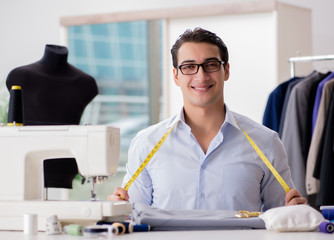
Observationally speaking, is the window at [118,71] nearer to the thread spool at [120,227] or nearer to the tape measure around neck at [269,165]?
the tape measure around neck at [269,165]

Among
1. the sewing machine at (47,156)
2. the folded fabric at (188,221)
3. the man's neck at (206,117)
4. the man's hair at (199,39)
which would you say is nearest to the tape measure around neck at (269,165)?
the man's neck at (206,117)

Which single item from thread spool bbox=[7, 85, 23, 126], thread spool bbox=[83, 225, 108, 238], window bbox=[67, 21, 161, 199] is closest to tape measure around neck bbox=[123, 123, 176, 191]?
thread spool bbox=[7, 85, 23, 126]

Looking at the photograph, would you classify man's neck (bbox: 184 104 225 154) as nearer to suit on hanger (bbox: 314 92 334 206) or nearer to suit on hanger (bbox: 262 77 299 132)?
suit on hanger (bbox: 314 92 334 206)

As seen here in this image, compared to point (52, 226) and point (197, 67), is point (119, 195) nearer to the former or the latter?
point (52, 226)

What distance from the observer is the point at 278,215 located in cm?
214

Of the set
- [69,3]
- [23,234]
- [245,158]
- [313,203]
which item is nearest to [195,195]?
[245,158]

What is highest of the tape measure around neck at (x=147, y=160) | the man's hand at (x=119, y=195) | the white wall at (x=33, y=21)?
the white wall at (x=33, y=21)

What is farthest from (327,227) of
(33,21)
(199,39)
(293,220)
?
(33,21)

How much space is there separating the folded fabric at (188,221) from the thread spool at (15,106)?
53 centimetres

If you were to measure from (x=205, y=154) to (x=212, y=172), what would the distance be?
0.28ft

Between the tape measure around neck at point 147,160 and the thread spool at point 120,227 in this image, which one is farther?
the tape measure around neck at point 147,160

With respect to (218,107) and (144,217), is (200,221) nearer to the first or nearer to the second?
(144,217)

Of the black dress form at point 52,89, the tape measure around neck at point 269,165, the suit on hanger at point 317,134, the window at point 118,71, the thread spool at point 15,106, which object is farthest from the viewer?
the window at point 118,71

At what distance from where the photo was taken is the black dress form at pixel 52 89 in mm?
4102
